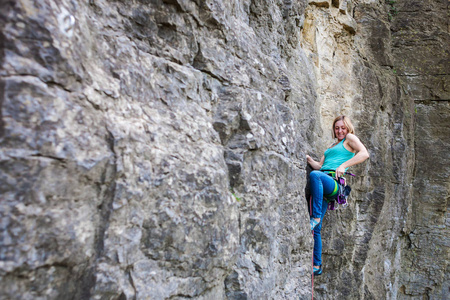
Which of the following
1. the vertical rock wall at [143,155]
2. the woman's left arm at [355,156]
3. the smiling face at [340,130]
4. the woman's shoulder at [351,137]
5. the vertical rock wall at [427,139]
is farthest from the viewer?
the vertical rock wall at [427,139]

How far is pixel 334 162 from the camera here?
4.90 meters

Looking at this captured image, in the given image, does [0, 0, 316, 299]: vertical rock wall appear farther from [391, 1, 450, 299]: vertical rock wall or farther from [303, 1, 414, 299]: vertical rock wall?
[391, 1, 450, 299]: vertical rock wall

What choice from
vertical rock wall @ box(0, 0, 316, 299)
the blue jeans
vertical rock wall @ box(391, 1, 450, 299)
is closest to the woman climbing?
the blue jeans

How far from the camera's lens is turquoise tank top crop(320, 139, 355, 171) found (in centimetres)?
488

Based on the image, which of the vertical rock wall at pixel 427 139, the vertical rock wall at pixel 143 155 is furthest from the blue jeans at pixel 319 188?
the vertical rock wall at pixel 427 139

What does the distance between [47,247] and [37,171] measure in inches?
14.9

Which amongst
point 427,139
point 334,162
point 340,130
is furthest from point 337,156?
point 427,139

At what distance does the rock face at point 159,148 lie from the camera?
1815 mm

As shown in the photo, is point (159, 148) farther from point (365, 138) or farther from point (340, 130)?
point (365, 138)

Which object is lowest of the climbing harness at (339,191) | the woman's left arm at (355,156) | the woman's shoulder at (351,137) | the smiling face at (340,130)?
the climbing harness at (339,191)

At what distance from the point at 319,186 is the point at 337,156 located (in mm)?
493

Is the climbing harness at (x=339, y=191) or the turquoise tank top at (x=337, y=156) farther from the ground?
the turquoise tank top at (x=337, y=156)

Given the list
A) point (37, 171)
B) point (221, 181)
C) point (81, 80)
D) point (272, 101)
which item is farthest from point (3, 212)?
point (272, 101)

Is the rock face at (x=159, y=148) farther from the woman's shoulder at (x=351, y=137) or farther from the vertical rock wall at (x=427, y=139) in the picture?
the vertical rock wall at (x=427, y=139)
